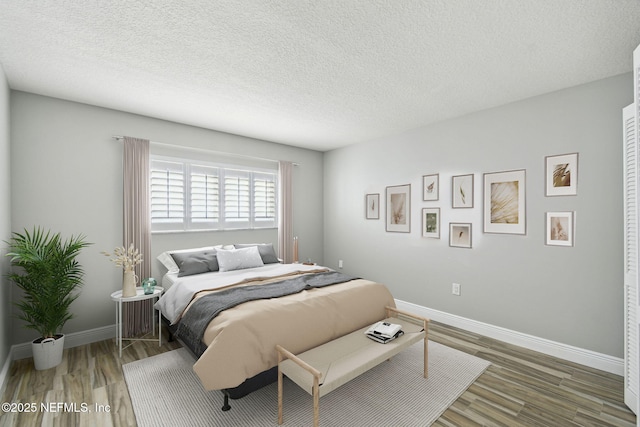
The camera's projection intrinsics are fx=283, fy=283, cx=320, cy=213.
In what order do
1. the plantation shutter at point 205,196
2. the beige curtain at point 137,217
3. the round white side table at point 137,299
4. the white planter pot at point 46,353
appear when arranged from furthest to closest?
1. the plantation shutter at point 205,196
2. the beige curtain at point 137,217
3. the round white side table at point 137,299
4. the white planter pot at point 46,353

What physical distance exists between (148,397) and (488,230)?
3.75 meters

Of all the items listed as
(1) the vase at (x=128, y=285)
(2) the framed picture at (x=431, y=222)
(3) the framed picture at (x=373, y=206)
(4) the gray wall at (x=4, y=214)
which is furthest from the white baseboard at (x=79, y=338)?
(2) the framed picture at (x=431, y=222)

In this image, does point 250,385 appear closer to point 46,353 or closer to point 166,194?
point 46,353

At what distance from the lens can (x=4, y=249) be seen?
2566 millimetres

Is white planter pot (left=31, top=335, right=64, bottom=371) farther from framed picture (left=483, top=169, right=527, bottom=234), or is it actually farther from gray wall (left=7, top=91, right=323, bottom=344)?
framed picture (left=483, top=169, right=527, bottom=234)

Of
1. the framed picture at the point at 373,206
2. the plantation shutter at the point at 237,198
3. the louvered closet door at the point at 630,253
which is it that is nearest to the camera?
the louvered closet door at the point at 630,253

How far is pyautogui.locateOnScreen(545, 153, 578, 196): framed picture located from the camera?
2.79 metres

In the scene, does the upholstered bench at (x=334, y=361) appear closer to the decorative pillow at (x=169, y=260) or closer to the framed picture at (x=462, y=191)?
the framed picture at (x=462, y=191)

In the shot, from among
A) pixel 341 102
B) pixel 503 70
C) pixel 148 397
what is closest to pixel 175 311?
pixel 148 397

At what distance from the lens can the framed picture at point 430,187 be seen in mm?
3854

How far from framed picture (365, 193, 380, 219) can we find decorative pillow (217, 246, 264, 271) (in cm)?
194

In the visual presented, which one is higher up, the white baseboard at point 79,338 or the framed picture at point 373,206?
the framed picture at point 373,206

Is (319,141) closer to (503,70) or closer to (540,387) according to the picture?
(503,70)

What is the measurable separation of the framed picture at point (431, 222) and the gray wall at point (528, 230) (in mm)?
78
